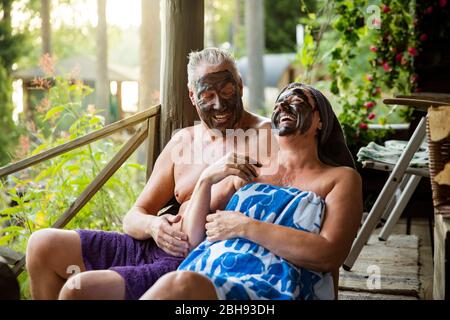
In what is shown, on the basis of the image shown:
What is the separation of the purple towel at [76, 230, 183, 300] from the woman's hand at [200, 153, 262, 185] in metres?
0.33

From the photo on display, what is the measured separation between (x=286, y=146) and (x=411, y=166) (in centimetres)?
162

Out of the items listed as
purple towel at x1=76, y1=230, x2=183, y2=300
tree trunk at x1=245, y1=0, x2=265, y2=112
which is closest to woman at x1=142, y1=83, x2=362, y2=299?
purple towel at x1=76, y1=230, x2=183, y2=300

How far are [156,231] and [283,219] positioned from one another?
1.64 ft

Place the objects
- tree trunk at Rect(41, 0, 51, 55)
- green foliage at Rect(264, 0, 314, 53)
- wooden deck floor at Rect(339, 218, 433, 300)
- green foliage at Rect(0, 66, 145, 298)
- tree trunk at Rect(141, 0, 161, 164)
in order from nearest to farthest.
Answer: wooden deck floor at Rect(339, 218, 433, 300) < green foliage at Rect(0, 66, 145, 298) < tree trunk at Rect(141, 0, 161, 164) < tree trunk at Rect(41, 0, 51, 55) < green foliage at Rect(264, 0, 314, 53)

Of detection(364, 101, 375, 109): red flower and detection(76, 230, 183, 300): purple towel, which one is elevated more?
detection(364, 101, 375, 109): red flower

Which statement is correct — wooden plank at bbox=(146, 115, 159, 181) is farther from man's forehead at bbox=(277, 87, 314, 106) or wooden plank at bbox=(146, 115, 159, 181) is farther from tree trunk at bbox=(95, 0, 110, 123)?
tree trunk at bbox=(95, 0, 110, 123)

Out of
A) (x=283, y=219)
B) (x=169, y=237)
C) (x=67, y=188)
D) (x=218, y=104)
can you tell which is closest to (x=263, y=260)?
(x=283, y=219)

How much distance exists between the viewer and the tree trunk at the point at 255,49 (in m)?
11.0

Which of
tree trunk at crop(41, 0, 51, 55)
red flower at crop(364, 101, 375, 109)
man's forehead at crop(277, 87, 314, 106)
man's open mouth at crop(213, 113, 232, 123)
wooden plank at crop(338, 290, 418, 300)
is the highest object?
tree trunk at crop(41, 0, 51, 55)

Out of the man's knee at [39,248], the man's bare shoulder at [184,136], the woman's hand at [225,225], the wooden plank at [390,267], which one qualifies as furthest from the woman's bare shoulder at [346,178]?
the wooden plank at [390,267]

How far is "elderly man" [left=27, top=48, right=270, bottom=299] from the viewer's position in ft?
6.98

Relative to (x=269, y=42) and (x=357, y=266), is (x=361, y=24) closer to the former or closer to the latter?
(x=357, y=266)

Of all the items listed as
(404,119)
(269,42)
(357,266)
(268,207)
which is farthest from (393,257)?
(269,42)

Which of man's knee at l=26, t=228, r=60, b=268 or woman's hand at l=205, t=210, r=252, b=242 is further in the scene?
man's knee at l=26, t=228, r=60, b=268
